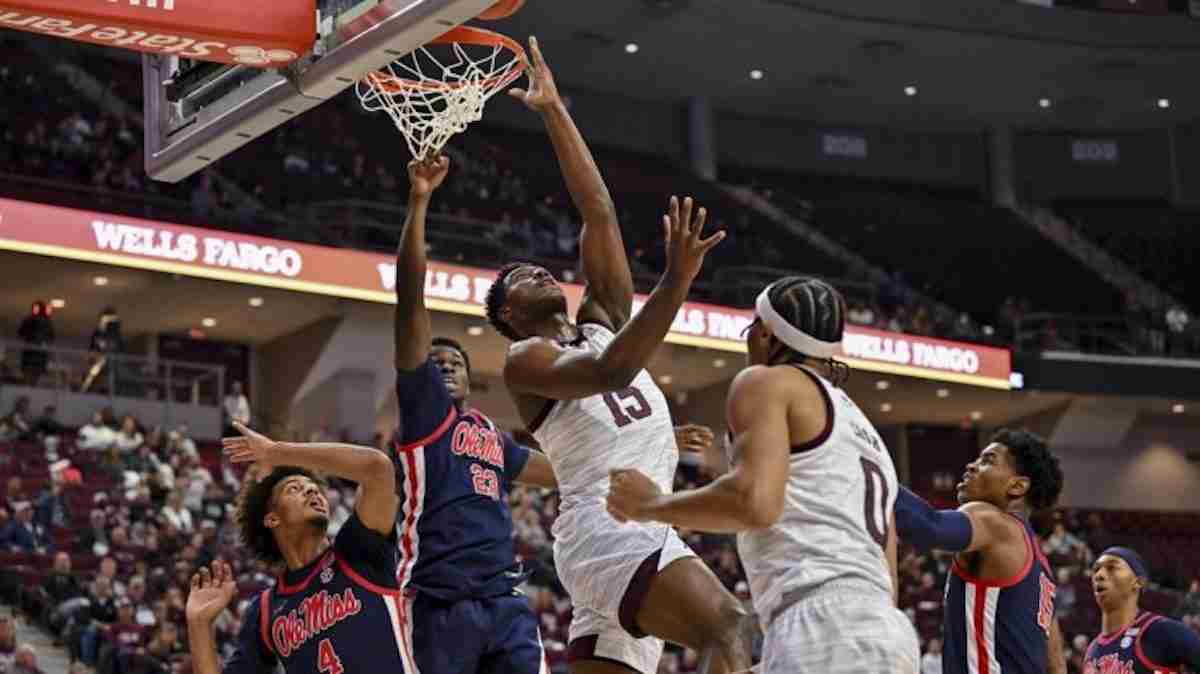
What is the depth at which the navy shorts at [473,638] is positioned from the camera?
6.41 metres

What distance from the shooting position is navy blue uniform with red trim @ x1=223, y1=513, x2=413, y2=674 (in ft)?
20.7

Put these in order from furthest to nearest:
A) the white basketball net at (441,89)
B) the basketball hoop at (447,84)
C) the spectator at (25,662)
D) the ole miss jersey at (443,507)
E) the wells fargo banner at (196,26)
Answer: the spectator at (25,662) → the white basketball net at (441,89) → the basketball hoop at (447,84) → the wells fargo banner at (196,26) → the ole miss jersey at (443,507)

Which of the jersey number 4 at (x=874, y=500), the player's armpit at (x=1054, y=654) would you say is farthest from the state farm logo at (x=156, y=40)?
the player's armpit at (x=1054, y=654)

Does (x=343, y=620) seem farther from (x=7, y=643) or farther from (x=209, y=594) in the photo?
(x=7, y=643)

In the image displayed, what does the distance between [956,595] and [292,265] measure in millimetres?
20332

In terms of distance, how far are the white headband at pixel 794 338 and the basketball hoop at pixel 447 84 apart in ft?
11.3

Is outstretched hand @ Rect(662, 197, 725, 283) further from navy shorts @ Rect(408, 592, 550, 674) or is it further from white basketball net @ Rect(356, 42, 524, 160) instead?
white basketball net @ Rect(356, 42, 524, 160)

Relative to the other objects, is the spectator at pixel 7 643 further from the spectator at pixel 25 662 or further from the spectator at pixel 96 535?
the spectator at pixel 96 535

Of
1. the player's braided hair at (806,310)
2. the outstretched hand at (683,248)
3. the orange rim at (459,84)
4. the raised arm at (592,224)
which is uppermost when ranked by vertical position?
the orange rim at (459,84)

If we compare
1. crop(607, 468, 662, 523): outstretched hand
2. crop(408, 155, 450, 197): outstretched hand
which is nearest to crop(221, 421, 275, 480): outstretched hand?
crop(408, 155, 450, 197): outstretched hand

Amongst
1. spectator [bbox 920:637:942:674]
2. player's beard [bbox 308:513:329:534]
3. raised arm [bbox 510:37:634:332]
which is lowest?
spectator [bbox 920:637:942:674]

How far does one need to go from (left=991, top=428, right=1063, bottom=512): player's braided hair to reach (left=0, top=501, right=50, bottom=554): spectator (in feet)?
39.5

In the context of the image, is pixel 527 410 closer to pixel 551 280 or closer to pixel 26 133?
pixel 551 280

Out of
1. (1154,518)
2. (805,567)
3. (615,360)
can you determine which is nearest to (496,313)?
(615,360)
